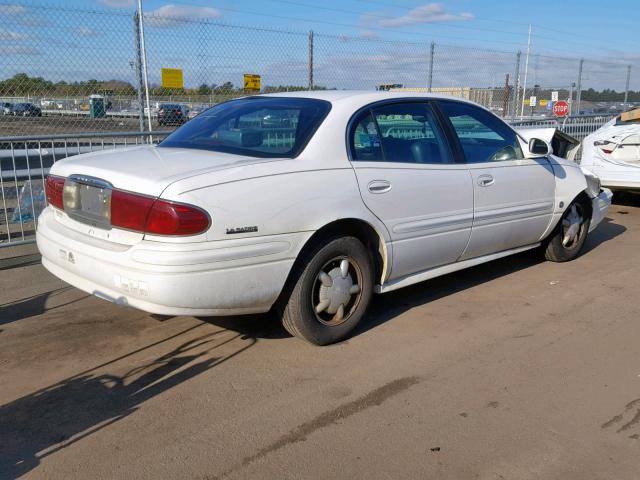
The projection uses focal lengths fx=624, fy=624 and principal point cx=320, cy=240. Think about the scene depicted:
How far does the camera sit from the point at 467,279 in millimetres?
5516

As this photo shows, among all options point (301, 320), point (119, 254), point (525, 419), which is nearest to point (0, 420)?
point (119, 254)

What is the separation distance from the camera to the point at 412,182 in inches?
166

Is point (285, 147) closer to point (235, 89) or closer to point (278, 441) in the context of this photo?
point (278, 441)

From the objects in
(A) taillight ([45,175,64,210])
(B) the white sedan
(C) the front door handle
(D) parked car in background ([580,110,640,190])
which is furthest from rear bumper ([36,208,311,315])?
(D) parked car in background ([580,110,640,190])

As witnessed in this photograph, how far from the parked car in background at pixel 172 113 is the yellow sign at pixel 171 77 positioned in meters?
0.98

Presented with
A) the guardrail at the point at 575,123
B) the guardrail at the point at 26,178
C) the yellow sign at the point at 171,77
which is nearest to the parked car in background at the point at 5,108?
the guardrail at the point at 26,178

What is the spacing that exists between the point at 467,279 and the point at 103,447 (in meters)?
3.57

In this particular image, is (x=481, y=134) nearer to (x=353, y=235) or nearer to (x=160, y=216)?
(x=353, y=235)

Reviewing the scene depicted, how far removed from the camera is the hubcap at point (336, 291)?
3.89 metres

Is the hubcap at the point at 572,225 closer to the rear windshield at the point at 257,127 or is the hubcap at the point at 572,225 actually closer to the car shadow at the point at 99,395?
the rear windshield at the point at 257,127

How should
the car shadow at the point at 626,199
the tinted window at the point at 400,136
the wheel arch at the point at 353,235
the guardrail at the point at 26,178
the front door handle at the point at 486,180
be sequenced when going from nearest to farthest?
the wheel arch at the point at 353,235 → the tinted window at the point at 400,136 → the front door handle at the point at 486,180 → the guardrail at the point at 26,178 → the car shadow at the point at 626,199

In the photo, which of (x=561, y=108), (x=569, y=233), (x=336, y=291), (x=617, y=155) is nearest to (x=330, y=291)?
(x=336, y=291)

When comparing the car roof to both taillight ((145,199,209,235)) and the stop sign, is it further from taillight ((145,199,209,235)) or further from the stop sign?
the stop sign

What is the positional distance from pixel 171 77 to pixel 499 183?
4.51 metres
